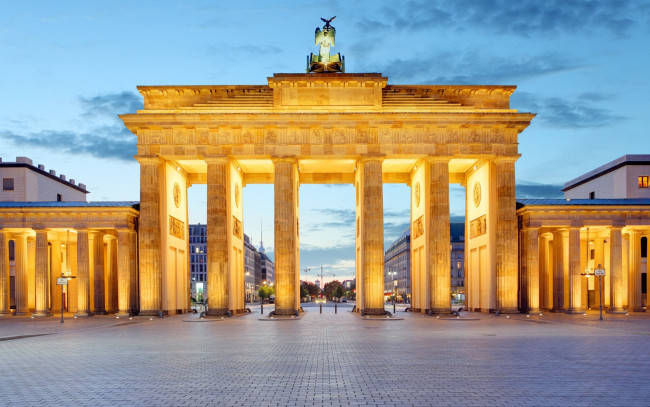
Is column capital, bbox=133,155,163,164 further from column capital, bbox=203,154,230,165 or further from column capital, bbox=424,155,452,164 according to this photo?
column capital, bbox=424,155,452,164

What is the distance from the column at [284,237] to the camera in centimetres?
4888

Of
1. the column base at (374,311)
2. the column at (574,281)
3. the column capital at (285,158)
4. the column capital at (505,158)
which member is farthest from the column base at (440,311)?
the column capital at (285,158)

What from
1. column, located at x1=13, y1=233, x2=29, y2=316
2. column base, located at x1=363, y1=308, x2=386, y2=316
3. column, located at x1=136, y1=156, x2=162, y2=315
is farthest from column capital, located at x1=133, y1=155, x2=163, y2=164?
column base, located at x1=363, y1=308, x2=386, y2=316

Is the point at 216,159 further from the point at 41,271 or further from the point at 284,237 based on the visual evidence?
the point at 41,271

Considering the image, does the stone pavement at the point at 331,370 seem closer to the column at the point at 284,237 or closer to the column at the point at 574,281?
the column at the point at 284,237

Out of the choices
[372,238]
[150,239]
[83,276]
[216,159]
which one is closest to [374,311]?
[372,238]

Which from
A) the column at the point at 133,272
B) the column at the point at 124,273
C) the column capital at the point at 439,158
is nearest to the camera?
the column capital at the point at 439,158

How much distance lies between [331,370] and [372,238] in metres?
32.1

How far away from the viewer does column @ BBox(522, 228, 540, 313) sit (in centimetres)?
5099

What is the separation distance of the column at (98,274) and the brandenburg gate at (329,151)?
29.2 ft

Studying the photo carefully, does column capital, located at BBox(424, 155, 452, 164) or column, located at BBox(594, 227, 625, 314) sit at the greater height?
column capital, located at BBox(424, 155, 452, 164)

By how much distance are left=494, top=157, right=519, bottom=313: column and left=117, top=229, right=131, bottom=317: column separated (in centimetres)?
3110

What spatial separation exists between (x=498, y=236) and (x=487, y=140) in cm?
801

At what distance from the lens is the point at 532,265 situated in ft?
Answer: 170
